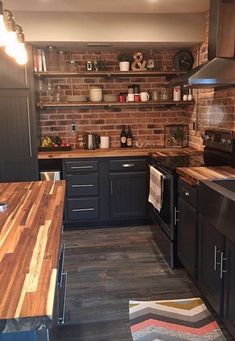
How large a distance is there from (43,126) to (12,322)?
3.69 m

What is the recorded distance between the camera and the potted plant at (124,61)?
408 cm

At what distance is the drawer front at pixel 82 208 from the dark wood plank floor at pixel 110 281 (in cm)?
21

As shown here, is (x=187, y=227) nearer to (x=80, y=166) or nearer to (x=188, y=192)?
(x=188, y=192)

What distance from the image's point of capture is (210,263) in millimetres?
2209

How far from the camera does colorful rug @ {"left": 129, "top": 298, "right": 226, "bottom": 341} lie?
2.10 m

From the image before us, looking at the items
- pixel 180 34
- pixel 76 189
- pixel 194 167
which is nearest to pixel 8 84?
pixel 76 189

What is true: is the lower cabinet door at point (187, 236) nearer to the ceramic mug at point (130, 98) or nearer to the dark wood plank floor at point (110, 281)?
the dark wood plank floor at point (110, 281)

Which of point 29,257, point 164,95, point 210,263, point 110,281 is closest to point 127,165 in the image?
point 164,95

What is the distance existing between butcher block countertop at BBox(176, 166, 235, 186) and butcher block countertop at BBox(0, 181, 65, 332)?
99 cm

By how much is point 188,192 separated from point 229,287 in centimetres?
86

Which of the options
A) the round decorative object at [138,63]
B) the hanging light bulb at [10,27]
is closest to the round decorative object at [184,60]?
the round decorative object at [138,63]

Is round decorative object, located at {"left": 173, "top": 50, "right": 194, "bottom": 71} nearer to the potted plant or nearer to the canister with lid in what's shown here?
the potted plant

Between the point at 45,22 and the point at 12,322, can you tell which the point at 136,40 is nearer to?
the point at 45,22

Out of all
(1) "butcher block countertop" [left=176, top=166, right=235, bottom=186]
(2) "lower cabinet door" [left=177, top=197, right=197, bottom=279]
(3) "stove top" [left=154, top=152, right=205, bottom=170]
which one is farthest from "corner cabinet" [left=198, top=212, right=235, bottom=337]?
(3) "stove top" [left=154, top=152, right=205, bottom=170]
